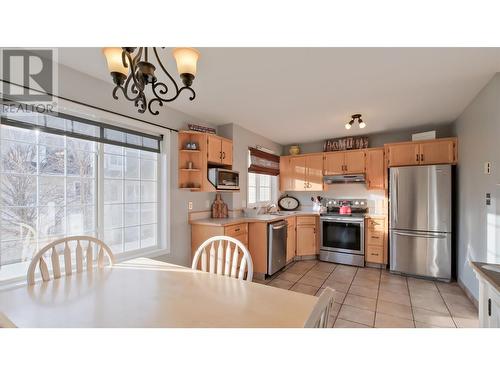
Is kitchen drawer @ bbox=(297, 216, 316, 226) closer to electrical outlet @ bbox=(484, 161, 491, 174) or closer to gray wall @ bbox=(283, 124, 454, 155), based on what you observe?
gray wall @ bbox=(283, 124, 454, 155)

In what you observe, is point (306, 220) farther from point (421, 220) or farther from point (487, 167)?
point (487, 167)

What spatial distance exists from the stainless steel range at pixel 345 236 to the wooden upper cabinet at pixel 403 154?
36.4 inches

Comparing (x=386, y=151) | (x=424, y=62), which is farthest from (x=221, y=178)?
(x=386, y=151)

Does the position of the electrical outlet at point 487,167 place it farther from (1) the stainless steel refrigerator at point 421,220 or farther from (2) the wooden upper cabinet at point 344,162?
(2) the wooden upper cabinet at point 344,162

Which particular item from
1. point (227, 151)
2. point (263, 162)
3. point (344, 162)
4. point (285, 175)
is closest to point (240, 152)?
point (227, 151)

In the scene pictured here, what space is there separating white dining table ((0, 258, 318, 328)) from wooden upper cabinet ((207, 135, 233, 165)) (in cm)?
190

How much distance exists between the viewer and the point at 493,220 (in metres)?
2.05

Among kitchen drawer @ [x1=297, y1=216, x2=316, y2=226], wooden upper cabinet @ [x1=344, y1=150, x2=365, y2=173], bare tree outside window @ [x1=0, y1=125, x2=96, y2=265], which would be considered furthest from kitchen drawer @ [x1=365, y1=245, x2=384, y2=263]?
bare tree outside window @ [x1=0, y1=125, x2=96, y2=265]

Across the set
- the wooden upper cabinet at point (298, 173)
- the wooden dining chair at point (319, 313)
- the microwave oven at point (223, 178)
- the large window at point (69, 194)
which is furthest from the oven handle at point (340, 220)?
the wooden dining chair at point (319, 313)

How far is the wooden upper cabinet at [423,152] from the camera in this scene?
3184mm
